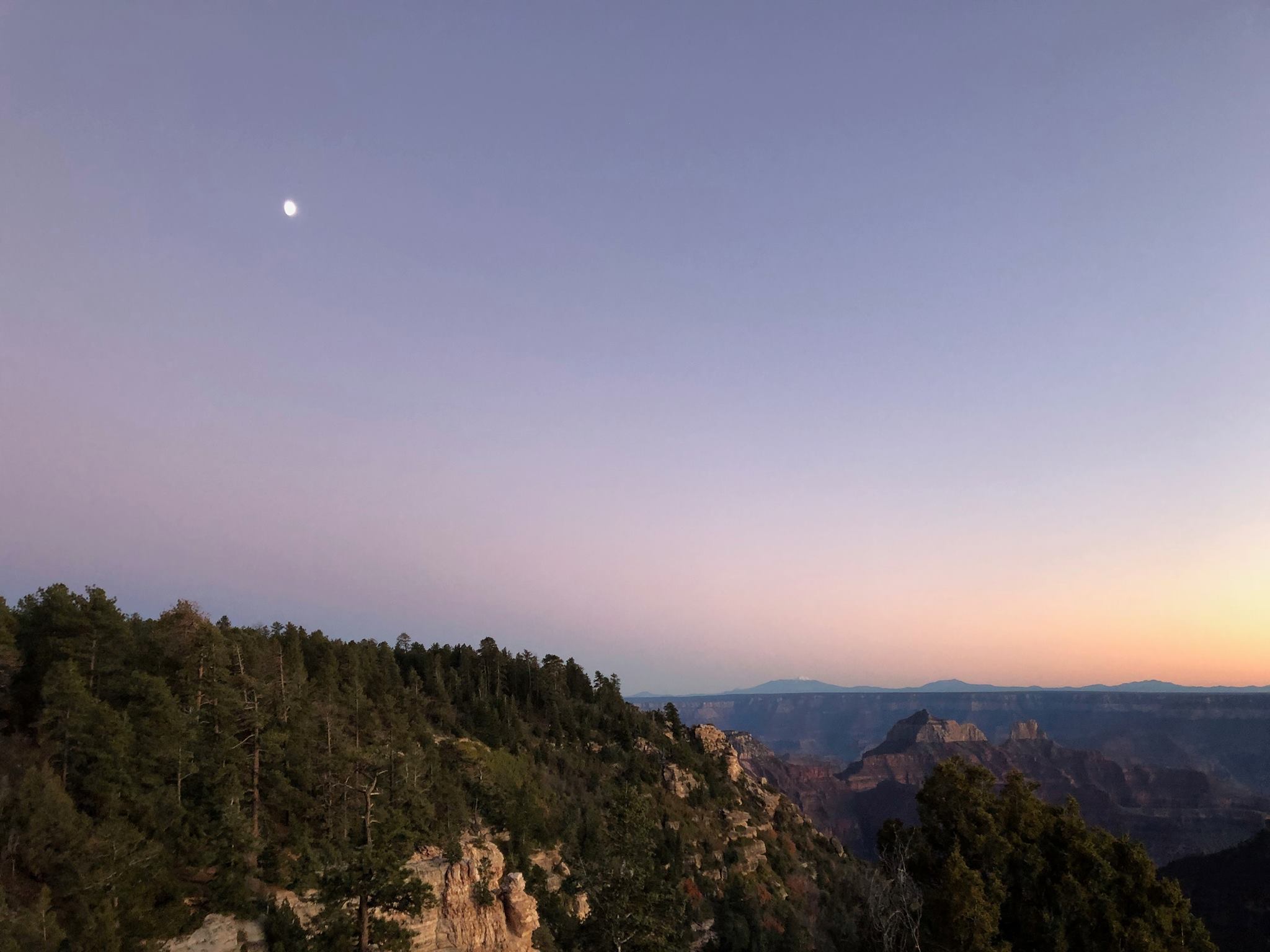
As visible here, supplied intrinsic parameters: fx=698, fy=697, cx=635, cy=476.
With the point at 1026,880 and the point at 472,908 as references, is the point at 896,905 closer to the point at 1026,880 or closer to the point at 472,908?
the point at 1026,880

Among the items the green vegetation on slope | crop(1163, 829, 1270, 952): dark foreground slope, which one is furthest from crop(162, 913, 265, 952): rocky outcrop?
crop(1163, 829, 1270, 952): dark foreground slope

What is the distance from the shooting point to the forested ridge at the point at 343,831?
29.4 m

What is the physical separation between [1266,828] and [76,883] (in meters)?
128

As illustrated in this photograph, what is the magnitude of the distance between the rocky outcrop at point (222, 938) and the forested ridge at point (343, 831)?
1.52 ft

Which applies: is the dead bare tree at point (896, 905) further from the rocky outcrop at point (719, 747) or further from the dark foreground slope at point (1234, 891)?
the rocky outcrop at point (719, 747)

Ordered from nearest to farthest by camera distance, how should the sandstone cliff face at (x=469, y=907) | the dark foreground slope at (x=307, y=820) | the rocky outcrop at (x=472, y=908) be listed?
the dark foreground slope at (x=307, y=820) < the sandstone cliff face at (x=469, y=907) < the rocky outcrop at (x=472, y=908)

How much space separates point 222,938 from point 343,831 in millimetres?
10265

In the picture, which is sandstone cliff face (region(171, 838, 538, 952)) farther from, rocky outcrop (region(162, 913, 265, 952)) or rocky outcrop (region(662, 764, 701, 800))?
rocky outcrop (region(662, 764, 701, 800))

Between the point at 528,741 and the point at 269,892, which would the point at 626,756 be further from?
the point at 269,892

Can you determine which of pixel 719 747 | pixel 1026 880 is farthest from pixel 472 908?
pixel 719 747

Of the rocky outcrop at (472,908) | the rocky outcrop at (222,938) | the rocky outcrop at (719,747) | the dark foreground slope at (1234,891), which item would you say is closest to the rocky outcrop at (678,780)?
the rocky outcrop at (719,747)

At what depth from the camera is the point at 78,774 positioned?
119 ft

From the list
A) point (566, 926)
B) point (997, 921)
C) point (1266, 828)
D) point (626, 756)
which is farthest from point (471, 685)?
point (1266, 828)

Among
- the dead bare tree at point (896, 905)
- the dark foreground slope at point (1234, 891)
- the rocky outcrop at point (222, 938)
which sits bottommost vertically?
the dark foreground slope at point (1234, 891)
